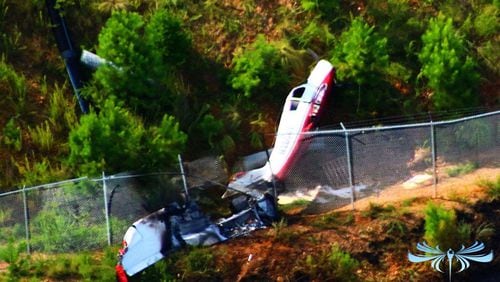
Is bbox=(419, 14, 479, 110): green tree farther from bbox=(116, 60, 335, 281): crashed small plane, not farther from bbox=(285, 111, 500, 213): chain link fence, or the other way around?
bbox=(116, 60, 335, 281): crashed small plane

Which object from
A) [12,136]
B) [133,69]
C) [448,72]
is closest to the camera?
[133,69]

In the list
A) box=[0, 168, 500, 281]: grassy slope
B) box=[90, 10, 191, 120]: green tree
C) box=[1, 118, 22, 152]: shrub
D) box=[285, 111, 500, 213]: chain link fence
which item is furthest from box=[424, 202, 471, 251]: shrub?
box=[1, 118, 22, 152]: shrub

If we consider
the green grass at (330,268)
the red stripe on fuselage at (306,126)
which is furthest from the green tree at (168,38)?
the green grass at (330,268)

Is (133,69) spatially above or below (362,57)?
above

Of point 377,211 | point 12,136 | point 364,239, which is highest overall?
point 12,136

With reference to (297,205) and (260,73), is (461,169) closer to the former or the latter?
(297,205)

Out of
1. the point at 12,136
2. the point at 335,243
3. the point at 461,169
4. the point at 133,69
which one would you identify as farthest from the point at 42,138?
the point at 461,169

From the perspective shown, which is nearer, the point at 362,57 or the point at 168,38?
the point at 362,57

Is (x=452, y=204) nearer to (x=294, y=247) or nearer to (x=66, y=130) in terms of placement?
(x=294, y=247)
